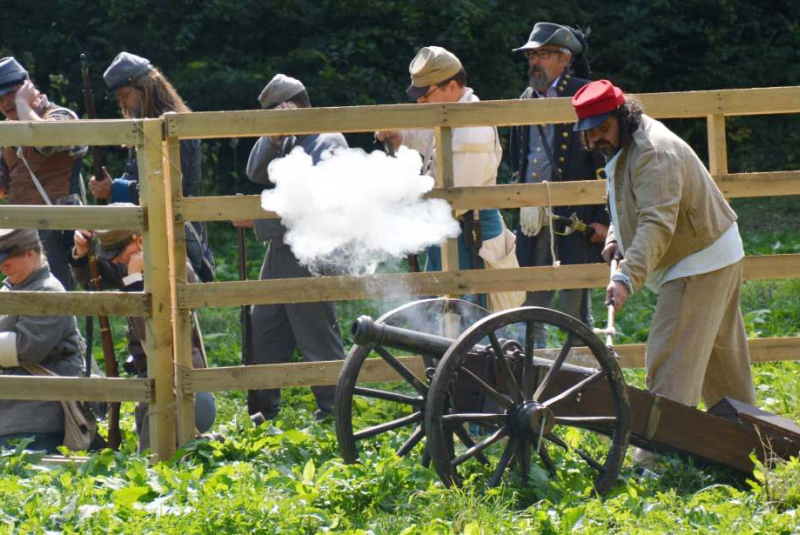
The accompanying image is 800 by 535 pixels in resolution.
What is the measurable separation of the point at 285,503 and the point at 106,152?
1026 cm

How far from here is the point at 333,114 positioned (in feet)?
19.4

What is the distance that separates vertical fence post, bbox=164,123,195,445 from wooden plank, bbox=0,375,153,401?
172mm

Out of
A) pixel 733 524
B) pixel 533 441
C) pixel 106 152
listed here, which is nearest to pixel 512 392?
pixel 533 441

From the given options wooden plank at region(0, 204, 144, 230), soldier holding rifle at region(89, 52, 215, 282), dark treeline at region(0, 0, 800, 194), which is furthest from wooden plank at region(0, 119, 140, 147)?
dark treeline at region(0, 0, 800, 194)

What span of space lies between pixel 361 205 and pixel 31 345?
185 centimetres

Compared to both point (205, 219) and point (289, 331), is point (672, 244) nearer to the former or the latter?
point (205, 219)

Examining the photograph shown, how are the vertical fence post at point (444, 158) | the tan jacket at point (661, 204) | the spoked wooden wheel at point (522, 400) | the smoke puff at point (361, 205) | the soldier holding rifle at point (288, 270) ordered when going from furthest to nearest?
the soldier holding rifle at point (288, 270) < the vertical fence post at point (444, 158) < the smoke puff at point (361, 205) < the tan jacket at point (661, 204) < the spoked wooden wheel at point (522, 400)

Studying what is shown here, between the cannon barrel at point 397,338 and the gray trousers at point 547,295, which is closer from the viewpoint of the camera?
the cannon barrel at point 397,338

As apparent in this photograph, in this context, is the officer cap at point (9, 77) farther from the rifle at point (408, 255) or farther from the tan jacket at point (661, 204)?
the tan jacket at point (661, 204)

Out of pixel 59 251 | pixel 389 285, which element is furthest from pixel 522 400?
pixel 59 251

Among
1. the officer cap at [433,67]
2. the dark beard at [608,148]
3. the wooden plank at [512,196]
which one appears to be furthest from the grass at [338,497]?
the officer cap at [433,67]

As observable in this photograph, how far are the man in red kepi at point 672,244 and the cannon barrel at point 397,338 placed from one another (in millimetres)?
846

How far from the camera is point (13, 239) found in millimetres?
6238

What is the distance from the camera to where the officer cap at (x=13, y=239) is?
6238mm
